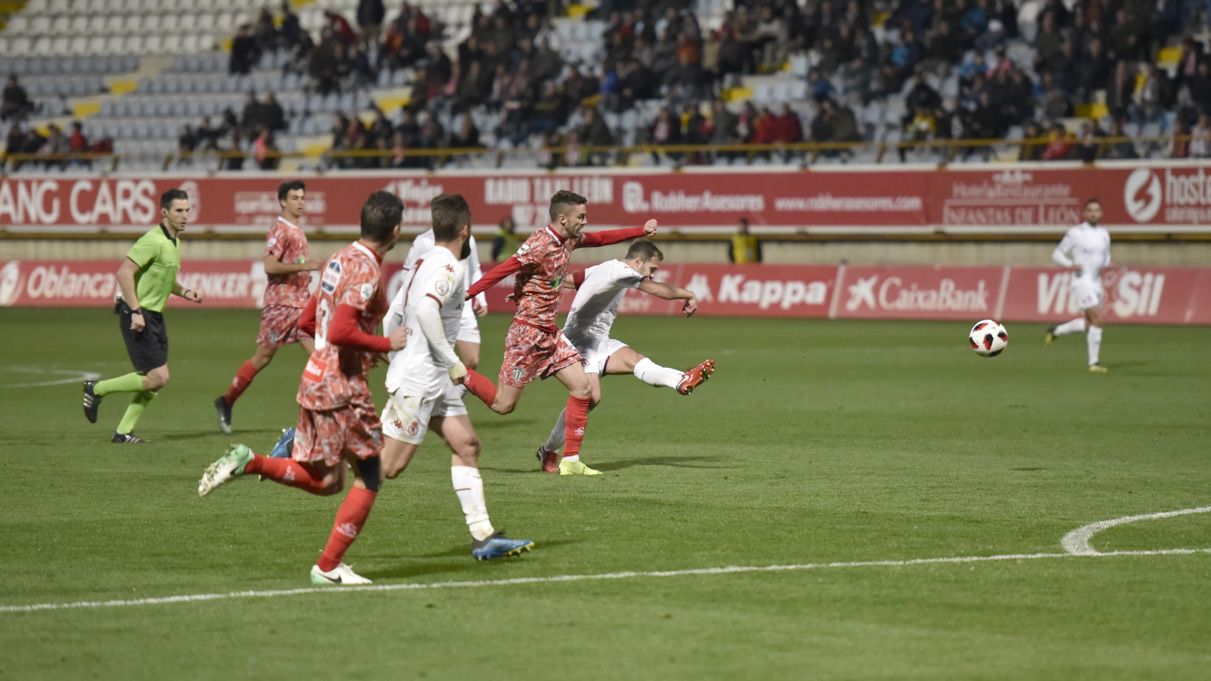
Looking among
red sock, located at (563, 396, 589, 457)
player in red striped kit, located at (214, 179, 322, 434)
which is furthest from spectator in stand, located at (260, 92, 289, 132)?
red sock, located at (563, 396, 589, 457)

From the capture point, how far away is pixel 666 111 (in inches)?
1492

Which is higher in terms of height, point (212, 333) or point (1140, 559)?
point (1140, 559)

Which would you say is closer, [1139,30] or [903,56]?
[1139,30]

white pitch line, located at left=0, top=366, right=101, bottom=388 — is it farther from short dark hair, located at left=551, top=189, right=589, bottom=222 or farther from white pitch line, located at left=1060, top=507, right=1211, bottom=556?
white pitch line, located at left=1060, top=507, right=1211, bottom=556

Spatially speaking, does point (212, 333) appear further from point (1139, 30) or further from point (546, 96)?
point (1139, 30)

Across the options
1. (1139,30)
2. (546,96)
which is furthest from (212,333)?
(1139,30)

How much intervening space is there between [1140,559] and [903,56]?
27.6 metres

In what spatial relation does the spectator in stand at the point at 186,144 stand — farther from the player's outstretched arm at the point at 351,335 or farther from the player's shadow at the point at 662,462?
the player's outstretched arm at the point at 351,335

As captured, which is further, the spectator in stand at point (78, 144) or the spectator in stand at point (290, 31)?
the spectator in stand at point (290, 31)

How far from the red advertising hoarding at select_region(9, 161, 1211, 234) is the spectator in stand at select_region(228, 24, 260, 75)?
158 inches

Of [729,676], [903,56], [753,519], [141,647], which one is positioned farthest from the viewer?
[903,56]

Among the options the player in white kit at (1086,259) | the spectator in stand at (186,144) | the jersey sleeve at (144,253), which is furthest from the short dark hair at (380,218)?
the spectator in stand at (186,144)

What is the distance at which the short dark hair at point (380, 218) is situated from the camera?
8672mm

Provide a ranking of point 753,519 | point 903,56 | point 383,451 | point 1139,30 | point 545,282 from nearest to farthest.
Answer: point 383,451 → point 753,519 → point 545,282 → point 1139,30 → point 903,56
